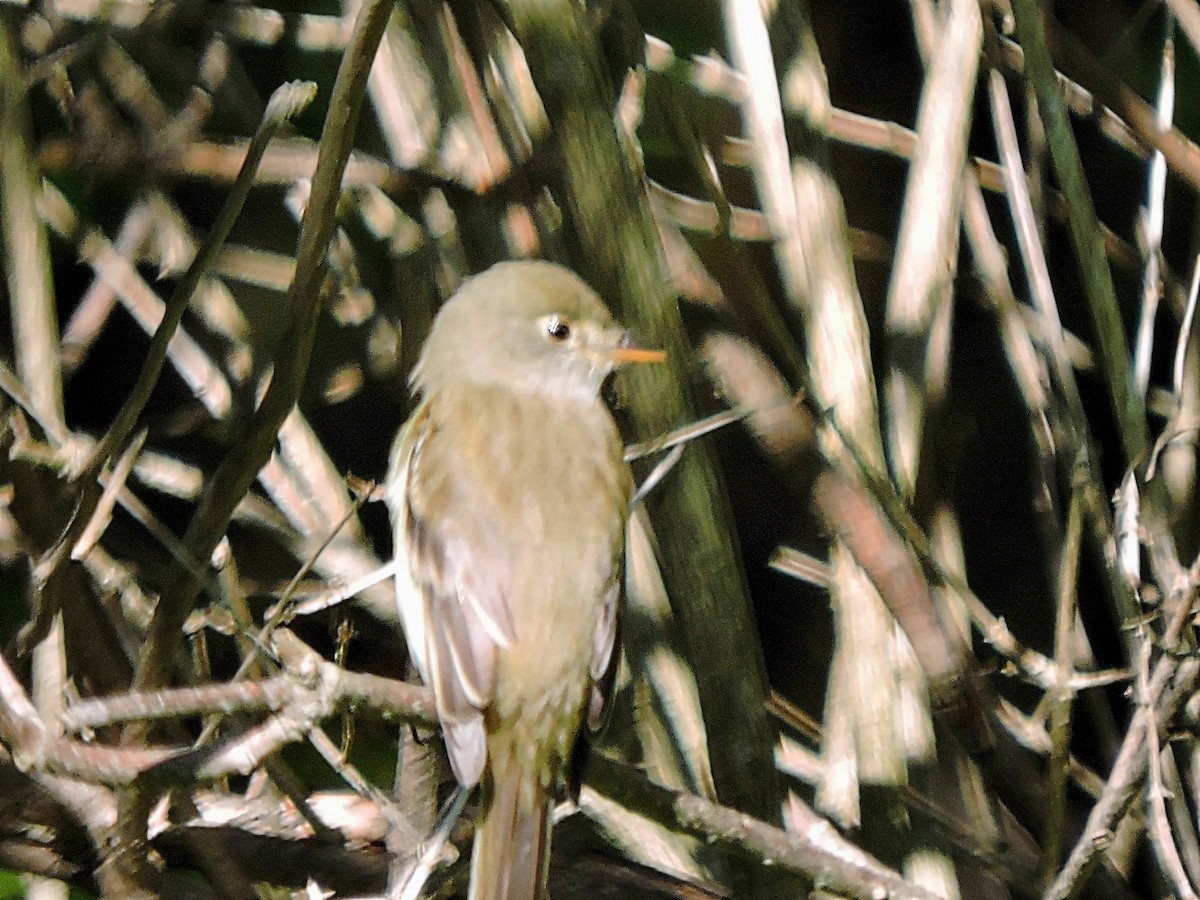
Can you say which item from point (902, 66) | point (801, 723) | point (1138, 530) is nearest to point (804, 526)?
point (801, 723)

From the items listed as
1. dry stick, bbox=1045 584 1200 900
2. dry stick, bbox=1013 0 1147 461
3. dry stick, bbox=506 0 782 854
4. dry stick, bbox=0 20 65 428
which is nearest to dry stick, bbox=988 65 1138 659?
dry stick, bbox=1013 0 1147 461

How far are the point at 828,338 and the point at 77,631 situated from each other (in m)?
1.31

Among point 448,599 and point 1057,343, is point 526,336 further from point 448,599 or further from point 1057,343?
point 1057,343

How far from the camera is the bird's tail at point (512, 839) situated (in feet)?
6.77

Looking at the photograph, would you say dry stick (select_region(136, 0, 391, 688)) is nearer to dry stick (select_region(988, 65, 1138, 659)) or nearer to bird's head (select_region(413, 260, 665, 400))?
bird's head (select_region(413, 260, 665, 400))

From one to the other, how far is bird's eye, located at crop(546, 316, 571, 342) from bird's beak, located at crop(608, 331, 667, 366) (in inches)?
5.7

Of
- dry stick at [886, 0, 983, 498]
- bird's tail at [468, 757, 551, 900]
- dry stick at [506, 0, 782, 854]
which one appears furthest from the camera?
dry stick at [886, 0, 983, 498]

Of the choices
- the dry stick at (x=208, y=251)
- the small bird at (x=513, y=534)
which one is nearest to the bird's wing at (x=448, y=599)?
the small bird at (x=513, y=534)

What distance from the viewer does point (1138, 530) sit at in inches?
88.1

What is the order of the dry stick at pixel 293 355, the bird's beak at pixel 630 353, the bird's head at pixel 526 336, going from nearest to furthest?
the dry stick at pixel 293 355 → the bird's beak at pixel 630 353 → the bird's head at pixel 526 336

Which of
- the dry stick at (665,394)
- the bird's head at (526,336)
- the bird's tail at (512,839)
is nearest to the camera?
the bird's tail at (512,839)

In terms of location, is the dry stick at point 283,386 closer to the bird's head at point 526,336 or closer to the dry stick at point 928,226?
A: the bird's head at point 526,336

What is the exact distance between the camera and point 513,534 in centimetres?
233

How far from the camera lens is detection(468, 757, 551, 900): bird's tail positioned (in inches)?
81.2
